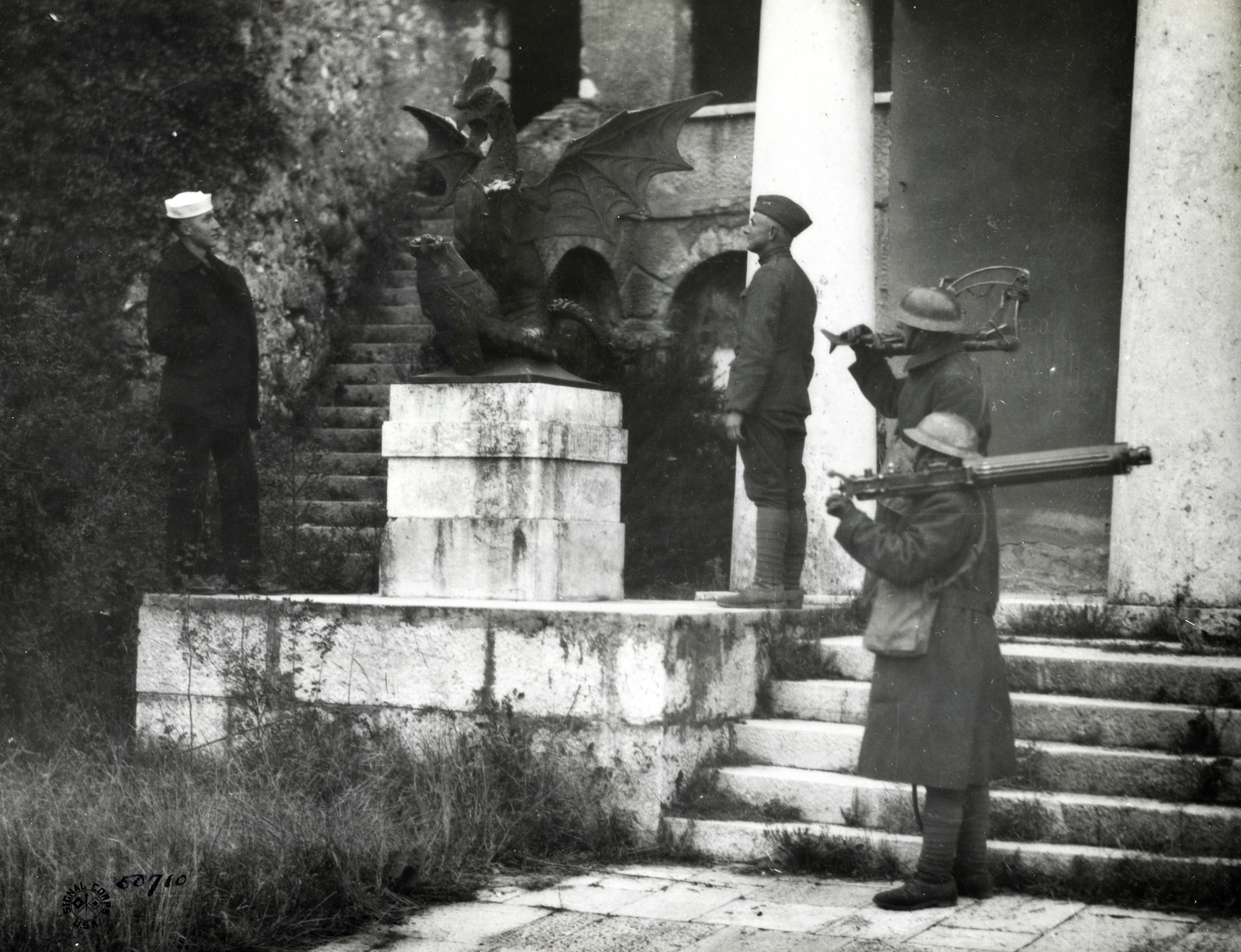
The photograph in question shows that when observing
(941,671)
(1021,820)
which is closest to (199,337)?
(941,671)

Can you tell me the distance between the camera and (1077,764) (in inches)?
237

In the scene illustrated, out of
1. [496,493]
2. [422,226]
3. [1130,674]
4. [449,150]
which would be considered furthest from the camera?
[422,226]

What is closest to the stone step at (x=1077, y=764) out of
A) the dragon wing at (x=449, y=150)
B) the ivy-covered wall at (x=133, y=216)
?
the dragon wing at (x=449, y=150)

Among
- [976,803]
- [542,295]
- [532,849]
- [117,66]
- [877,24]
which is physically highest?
[877,24]

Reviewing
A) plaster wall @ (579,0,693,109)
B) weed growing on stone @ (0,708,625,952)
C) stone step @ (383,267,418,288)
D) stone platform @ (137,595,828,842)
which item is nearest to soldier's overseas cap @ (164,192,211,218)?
stone platform @ (137,595,828,842)

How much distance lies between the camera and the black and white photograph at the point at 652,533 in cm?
516

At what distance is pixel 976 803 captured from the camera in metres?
5.23

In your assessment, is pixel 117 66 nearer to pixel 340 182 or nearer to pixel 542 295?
pixel 340 182

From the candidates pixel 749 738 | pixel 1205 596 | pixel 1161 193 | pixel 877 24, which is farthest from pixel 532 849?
pixel 877 24

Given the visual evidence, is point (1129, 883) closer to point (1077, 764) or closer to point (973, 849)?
point (973, 849)

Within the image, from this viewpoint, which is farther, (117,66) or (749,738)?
(117,66)

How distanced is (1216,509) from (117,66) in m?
8.49

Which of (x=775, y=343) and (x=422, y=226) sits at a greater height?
(x=422, y=226)

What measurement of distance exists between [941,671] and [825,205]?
404cm
